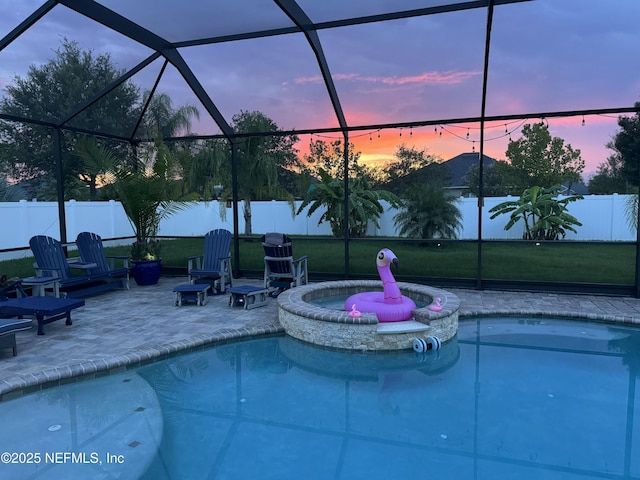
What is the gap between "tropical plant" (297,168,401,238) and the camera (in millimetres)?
13672

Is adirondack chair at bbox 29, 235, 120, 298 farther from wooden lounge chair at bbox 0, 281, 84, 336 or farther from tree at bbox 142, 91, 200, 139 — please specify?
tree at bbox 142, 91, 200, 139

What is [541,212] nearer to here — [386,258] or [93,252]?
[386,258]

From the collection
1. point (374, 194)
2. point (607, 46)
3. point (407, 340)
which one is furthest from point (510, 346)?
point (374, 194)

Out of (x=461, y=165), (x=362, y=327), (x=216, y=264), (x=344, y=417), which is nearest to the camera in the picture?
(x=344, y=417)

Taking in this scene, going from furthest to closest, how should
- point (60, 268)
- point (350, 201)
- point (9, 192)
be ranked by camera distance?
point (9, 192) → point (350, 201) → point (60, 268)

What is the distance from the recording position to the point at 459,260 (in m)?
11.7

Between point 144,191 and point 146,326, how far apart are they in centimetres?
361

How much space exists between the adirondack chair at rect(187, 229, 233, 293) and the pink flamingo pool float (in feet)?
9.18

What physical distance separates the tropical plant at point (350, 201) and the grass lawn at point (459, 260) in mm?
924

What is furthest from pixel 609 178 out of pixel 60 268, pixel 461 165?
pixel 60 268

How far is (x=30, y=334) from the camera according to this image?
5.34m

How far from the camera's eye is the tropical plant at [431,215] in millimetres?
13953

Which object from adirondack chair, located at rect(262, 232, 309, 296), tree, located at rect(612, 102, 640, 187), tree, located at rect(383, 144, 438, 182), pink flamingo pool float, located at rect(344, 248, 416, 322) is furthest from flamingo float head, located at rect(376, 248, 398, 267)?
tree, located at rect(383, 144, 438, 182)

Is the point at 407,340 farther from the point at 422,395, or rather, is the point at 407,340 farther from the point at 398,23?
the point at 398,23
